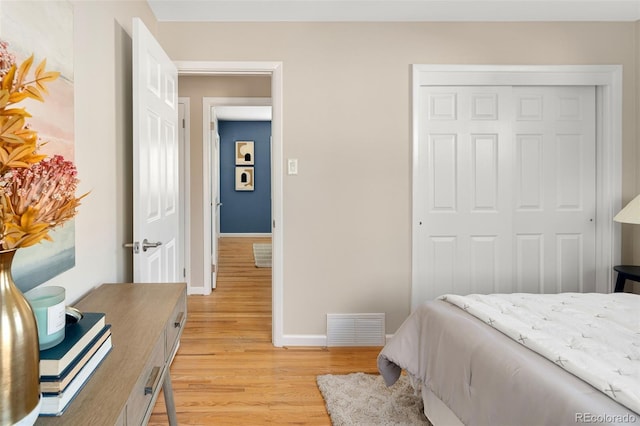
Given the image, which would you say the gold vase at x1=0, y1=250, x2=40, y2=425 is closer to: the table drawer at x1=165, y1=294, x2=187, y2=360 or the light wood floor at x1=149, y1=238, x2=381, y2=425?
the table drawer at x1=165, y1=294, x2=187, y2=360

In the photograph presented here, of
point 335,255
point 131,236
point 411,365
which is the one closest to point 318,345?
point 335,255

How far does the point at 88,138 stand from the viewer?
Result: 1.64m

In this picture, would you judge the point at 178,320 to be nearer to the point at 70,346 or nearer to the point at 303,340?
the point at 70,346

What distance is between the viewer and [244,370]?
2455 mm

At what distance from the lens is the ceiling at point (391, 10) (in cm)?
253

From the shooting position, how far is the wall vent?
9.28 ft

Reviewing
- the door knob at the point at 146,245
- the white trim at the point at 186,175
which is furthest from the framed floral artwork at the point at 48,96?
the white trim at the point at 186,175

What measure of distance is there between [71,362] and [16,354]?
22cm

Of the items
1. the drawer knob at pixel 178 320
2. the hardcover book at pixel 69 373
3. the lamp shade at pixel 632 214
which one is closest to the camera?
the hardcover book at pixel 69 373

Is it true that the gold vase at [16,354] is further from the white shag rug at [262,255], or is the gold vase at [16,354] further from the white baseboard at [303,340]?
the white shag rug at [262,255]

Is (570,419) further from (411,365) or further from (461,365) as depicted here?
(411,365)

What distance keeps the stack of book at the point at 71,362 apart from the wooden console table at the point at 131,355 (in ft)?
0.07

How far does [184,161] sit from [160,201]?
1.82 m

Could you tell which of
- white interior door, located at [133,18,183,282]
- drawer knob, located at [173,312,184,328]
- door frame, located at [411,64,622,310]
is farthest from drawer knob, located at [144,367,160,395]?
door frame, located at [411,64,622,310]
